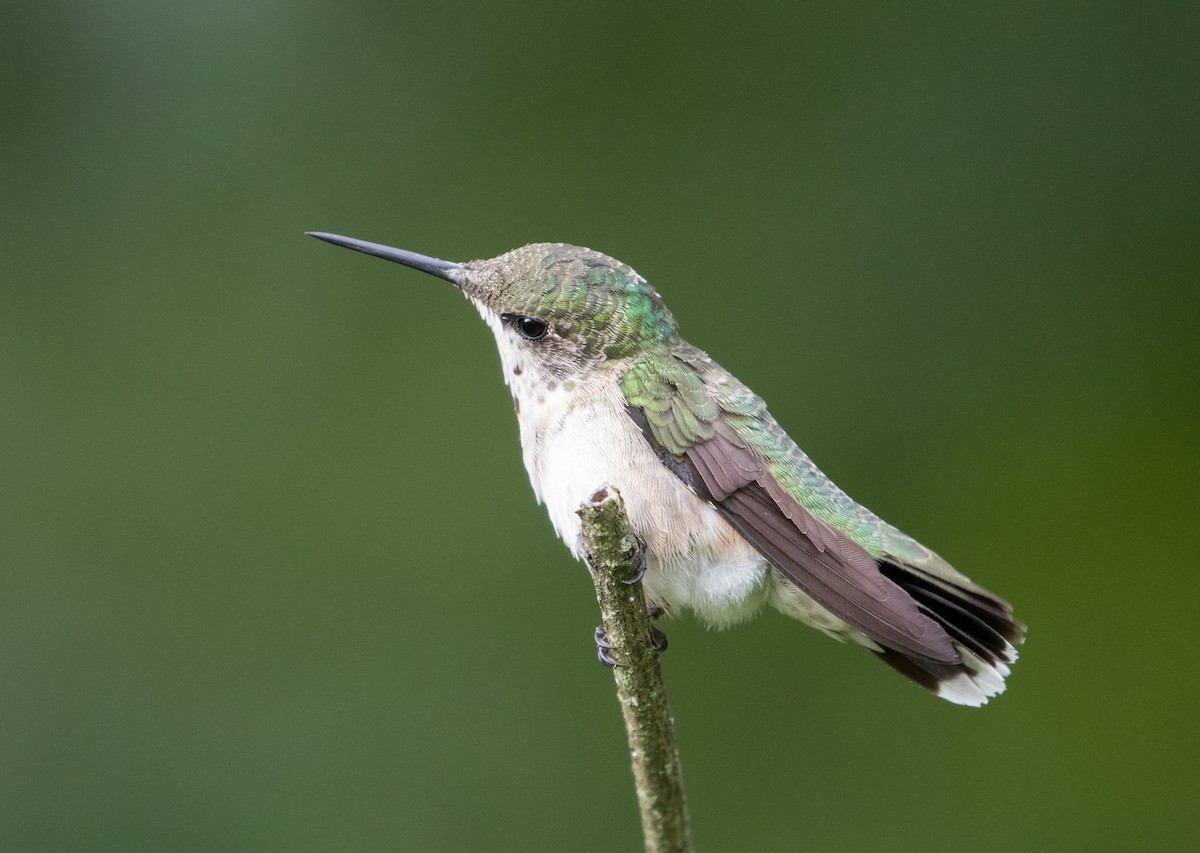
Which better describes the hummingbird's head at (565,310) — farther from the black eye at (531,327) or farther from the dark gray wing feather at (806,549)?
the dark gray wing feather at (806,549)

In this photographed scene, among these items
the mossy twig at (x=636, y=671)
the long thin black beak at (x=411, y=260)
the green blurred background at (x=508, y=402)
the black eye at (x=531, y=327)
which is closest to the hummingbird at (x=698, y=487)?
the black eye at (x=531, y=327)

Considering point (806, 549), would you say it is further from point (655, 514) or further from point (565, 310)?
point (565, 310)

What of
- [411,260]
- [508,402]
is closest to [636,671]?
[411,260]

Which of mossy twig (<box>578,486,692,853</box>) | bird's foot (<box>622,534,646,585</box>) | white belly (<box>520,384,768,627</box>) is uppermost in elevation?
white belly (<box>520,384,768,627</box>)

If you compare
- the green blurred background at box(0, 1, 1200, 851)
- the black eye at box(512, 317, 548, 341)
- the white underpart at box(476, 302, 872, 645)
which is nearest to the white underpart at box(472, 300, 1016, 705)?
the white underpart at box(476, 302, 872, 645)

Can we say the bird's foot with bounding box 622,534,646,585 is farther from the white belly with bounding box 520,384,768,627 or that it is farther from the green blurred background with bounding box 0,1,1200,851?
the green blurred background with bounding box 0,1,1200,851

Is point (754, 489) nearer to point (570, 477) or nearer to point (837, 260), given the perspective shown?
point (570, 477)
